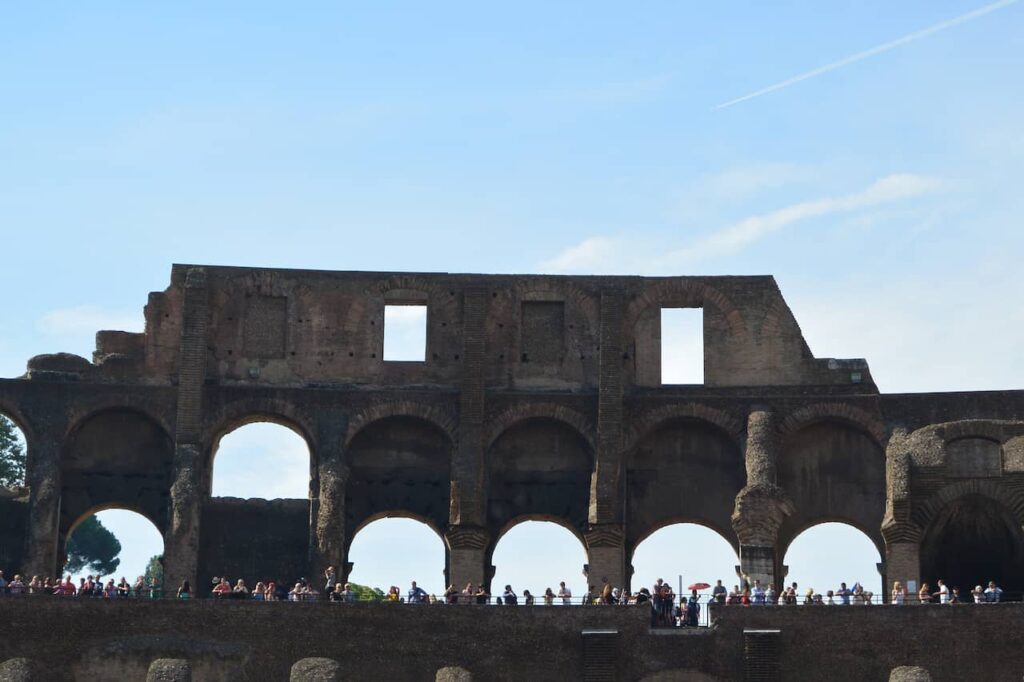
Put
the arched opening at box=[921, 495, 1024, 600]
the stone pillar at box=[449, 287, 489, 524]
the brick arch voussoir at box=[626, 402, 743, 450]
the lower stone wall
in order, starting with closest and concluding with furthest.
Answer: the lower stone wall, the arched opening at box=[921, 495, 1024, 600], the stone pillar at box=[449, 287, 489, 524], the brick arch voussoir at box=[626, 402, 743, 450]

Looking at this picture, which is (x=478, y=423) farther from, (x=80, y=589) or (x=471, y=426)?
(x=80, y=589)

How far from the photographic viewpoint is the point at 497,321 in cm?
5519

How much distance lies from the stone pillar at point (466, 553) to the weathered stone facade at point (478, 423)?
0.06m

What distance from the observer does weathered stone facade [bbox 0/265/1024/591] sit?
172 feet

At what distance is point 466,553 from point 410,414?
4.05m

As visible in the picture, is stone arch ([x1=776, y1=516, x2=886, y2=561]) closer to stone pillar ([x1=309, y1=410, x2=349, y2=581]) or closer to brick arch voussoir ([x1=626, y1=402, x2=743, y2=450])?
brick arch voussoir ([x1=626, y1=402, x2=743, y2=450])

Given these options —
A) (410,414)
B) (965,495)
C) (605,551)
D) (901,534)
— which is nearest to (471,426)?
(410,414)

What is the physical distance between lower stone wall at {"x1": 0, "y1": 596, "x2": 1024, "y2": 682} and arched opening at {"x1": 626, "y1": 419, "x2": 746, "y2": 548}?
21.3 ft

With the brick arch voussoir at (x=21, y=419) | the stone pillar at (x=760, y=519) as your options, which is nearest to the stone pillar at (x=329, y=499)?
the brick arch voussoir at (x=21, y=419)

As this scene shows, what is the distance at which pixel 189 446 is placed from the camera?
5303cm

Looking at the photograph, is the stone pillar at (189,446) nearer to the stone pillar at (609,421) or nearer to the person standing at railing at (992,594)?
the stone pillar at (609,421)

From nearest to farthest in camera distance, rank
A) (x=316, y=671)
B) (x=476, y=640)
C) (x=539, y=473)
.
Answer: (x=316, y=671) < (x=476, y=640) < (x=539, y=473)

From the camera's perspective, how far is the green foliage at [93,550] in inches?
3671

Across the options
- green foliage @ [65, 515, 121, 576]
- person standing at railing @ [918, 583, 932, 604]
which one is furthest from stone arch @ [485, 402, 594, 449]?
green foliage @ [65, 515, 121, 576]
